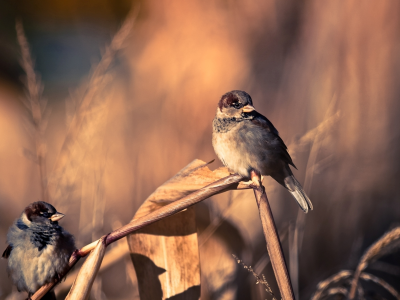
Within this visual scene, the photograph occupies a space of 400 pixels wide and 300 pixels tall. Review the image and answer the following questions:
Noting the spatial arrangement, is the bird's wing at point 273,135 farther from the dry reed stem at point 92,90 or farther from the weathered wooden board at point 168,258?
the dry reed stem at point 92,90

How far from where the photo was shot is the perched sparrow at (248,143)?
201cm

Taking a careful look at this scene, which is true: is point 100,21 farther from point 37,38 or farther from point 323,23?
point 323,23

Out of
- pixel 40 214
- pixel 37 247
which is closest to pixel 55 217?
pixel 40 214

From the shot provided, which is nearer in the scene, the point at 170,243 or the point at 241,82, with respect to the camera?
the point at 170,243

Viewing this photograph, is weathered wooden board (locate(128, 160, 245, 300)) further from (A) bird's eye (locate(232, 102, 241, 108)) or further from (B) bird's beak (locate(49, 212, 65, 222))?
(A) bird's eye (locate(232, 102, 241, 108))

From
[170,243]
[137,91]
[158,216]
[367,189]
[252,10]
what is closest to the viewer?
[158,216]

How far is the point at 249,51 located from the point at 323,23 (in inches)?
27.4

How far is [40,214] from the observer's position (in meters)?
1.72

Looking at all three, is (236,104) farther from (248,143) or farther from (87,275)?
(87,275)

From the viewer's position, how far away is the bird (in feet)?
5.53

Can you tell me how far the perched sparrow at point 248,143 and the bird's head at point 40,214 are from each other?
2.88ft

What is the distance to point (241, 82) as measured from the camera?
3.46 meters

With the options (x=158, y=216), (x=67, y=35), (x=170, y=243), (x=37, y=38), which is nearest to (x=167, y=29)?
(x=67, y=35)

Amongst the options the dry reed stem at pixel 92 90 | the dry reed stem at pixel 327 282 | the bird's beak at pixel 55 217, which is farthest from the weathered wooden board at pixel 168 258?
the dry reed stem at pixel 92 90
